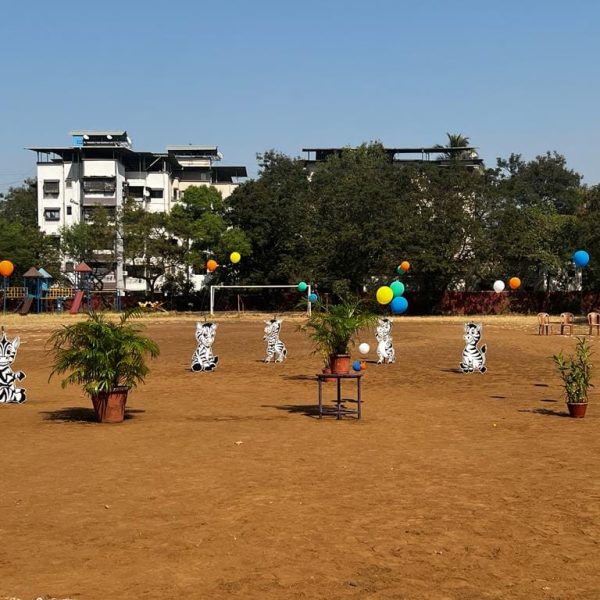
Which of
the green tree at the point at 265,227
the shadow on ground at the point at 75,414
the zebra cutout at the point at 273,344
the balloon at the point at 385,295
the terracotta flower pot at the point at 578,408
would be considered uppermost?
the green tree at the point at 265,227

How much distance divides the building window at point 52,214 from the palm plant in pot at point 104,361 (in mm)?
81703

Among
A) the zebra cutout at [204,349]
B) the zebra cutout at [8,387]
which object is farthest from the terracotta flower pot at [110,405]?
the zebra cutout at [204,349]

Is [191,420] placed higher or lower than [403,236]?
lower

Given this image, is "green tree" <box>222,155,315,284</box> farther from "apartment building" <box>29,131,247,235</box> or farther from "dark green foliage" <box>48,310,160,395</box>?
"dark green foliage" <box>48,310,160,395</box>

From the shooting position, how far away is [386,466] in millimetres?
9445

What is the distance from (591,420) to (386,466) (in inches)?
190

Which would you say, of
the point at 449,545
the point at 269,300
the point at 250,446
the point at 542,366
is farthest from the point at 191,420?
the point at 269,300

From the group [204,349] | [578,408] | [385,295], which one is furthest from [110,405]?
[385,295]

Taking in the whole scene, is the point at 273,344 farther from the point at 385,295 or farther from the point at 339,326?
the point at 339,326

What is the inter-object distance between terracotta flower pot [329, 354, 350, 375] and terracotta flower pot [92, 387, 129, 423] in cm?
392

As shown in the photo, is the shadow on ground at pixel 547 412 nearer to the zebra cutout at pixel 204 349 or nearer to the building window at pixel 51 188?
the zebra cutout at pixel 204 349

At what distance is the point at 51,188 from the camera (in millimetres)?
90500

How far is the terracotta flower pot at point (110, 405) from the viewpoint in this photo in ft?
41.5

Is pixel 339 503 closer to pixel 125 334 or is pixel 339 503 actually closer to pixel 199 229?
pixel 125 334
